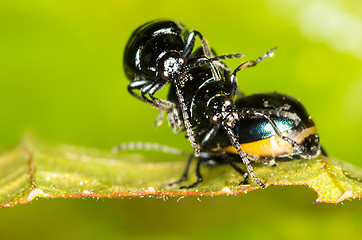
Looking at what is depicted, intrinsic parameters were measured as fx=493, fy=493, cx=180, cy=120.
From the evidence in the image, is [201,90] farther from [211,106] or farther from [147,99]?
[147,99]

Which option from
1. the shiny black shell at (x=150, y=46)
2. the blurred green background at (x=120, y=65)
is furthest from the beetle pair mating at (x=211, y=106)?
the blurred green background at (x=120, y=65)

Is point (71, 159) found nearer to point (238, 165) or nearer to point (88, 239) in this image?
point (88, 239)

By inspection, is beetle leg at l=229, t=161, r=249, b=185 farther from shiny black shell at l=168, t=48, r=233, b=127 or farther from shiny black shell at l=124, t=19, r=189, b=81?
shiny black shell at l=124, t=19, r=189, b=81

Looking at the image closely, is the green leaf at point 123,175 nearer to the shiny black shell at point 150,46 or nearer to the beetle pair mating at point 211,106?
the beetle pair mating at point 211,106

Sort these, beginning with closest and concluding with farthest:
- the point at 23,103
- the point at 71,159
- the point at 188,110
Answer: the point at 188,110 → the point at 71,159 → the point at 23,103

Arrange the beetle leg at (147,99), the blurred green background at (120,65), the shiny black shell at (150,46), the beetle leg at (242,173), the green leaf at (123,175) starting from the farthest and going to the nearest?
1. the blurred green background at (120,65)
2. the shiny black shell at (150,46)
3. the beetle leg at (147,99)
4. the beetle leg at (242,173)
5. the green leaf at (123,175)

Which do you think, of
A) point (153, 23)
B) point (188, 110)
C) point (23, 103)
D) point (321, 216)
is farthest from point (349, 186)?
point (23, 103)
